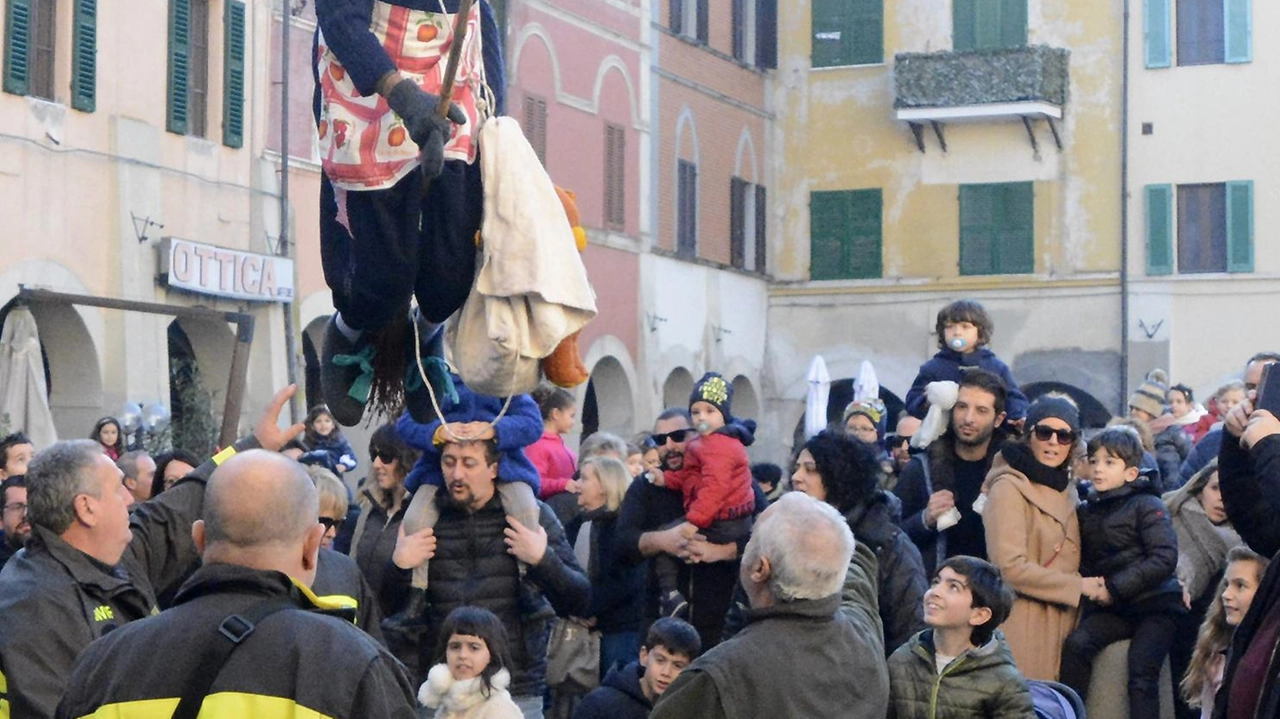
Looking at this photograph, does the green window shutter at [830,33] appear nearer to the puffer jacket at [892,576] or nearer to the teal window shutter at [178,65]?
the teal window shutter at [178,65]

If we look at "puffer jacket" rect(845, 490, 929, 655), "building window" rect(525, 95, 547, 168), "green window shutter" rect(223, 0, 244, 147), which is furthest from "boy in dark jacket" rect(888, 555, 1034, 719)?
"building window" rect(525, 95, 547, 168)

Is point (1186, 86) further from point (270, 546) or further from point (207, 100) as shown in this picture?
point (270, 546)

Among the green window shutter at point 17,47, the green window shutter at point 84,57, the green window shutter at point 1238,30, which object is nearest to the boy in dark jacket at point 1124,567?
the green window shutter at point 17,47

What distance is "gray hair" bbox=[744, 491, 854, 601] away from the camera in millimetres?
4863

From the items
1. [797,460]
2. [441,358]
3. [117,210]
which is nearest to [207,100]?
[117,210]

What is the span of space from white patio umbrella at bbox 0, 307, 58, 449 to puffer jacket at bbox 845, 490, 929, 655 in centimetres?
864

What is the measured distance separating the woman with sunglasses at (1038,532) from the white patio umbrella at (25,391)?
331 inches

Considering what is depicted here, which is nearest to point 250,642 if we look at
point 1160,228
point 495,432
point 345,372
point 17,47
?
point 345,372

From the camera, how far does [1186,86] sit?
2562cm

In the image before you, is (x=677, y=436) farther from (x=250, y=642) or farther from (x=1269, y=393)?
(x=250, y=642)

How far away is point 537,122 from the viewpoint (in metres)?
22.2

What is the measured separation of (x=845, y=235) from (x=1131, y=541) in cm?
1980

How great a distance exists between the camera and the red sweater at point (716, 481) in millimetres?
7895

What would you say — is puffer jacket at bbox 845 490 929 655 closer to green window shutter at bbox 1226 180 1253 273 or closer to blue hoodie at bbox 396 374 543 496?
blue hoodie at bbox 396 374 543 496
